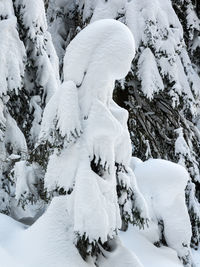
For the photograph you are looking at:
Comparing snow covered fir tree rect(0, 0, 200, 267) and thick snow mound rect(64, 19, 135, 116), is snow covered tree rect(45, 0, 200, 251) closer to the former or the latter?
snow covered fir tree rect(0, 0, 200, 267)

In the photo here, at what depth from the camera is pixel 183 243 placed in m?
5.45

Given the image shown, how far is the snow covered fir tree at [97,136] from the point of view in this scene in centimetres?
349

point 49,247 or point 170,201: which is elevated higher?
point 49,247

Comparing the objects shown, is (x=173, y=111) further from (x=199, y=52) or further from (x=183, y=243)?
(x=183, y=243)

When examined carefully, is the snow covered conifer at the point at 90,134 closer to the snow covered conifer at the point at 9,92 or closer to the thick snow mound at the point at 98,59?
the thick snow mound at the point at 98,59

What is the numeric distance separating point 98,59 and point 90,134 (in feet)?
2.27

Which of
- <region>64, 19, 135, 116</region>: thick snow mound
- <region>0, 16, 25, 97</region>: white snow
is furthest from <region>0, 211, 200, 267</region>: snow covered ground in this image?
<region>0, 16, 25, 97</region>: white snow

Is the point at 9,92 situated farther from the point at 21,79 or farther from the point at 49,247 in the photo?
the point at 49,247

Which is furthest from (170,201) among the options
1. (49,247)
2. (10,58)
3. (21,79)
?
(10,58)

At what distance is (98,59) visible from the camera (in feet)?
11.9

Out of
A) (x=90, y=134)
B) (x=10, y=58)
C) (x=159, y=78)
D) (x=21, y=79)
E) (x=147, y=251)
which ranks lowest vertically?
(x=147, y=251)

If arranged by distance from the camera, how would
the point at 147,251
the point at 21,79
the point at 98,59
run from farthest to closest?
1. the point at 21,79
2. the point at 147,251
3. the point at 98,59

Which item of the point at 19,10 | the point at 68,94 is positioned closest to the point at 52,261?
the point at 68,94

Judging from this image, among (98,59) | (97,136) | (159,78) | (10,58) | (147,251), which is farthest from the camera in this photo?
(159,78)
